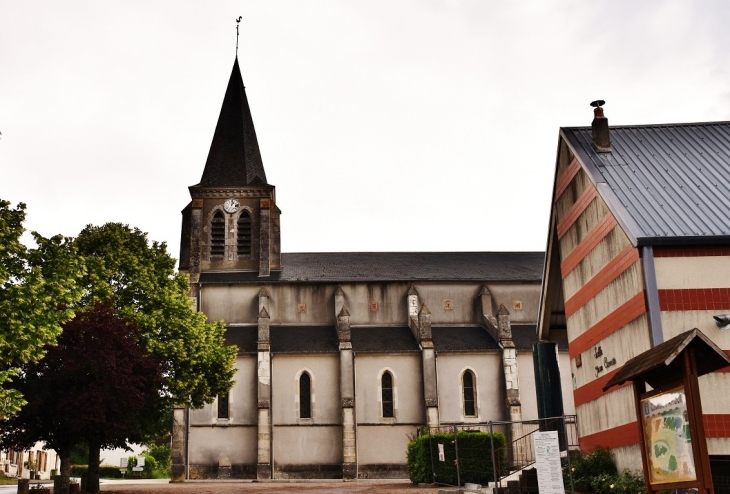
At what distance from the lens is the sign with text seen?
41.1 feet

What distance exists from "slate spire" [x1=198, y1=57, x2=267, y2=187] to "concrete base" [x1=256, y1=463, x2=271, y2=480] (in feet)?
55.3

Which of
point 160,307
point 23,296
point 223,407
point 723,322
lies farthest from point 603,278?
point 223,407

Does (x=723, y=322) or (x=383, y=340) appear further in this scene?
(x=383, y=340)

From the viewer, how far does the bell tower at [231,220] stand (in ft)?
145

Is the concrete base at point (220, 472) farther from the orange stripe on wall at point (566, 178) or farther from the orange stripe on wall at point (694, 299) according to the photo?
the orange stripe on wall at point (694, 299)

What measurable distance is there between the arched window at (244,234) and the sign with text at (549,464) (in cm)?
3364

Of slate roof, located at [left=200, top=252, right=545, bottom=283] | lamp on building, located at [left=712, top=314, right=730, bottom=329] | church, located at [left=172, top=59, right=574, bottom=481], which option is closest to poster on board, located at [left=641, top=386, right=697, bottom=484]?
lamp on building, located at [left=712, top=314, right=730, bottom=329]

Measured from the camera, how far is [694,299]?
15.0 m

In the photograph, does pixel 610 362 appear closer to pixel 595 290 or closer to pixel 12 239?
pixel 595 290

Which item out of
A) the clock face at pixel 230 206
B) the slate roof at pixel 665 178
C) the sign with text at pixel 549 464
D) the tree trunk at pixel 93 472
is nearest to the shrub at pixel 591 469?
the sign with text at pixel 549 464

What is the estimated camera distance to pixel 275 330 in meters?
42.4

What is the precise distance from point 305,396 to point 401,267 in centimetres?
1067

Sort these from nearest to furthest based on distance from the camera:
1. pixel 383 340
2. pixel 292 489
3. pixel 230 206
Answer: pixel 292 489, pixel 383 340, pixel 230 206

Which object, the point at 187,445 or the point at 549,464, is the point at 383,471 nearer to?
the point at 187,445
